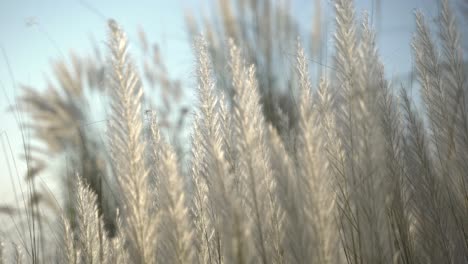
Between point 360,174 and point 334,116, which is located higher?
point 334,116

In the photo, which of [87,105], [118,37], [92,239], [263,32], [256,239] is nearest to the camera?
[118,37]

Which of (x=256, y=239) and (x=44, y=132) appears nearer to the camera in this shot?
(x=256, y=239)

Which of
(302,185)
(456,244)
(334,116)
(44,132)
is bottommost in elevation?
(456,244)

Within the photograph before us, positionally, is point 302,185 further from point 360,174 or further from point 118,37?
point 118,37

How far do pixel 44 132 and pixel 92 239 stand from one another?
168 centimetres

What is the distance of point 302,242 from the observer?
953 mm


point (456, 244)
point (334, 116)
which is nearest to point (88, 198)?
point (334, 116)

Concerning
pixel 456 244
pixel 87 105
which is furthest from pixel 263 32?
pixel 456 244

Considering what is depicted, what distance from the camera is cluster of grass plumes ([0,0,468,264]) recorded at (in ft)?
3.01

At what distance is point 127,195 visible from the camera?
3.05 ft

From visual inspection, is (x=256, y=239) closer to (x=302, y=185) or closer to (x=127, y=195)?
(x=302, y=185)

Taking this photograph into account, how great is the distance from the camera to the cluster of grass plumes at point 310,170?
916 mm

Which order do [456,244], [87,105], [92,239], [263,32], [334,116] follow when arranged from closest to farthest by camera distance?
[334,116] < [92,239] < [456,244] < [263,32] < [87,105]

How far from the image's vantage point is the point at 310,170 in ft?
2.97
